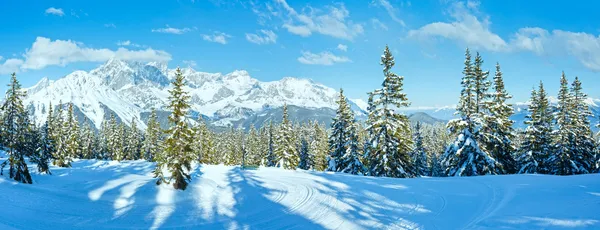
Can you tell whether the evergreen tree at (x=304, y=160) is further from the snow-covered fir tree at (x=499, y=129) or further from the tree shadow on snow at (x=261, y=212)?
the tree shadow on snow at (x=261, y=212)

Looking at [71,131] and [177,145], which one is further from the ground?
[71,131]

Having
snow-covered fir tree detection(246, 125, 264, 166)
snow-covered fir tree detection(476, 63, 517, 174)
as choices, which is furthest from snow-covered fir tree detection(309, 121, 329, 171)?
snow-covered fir tree detection(476, 63, 517, 174)

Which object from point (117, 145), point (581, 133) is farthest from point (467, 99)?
point (117, 145)

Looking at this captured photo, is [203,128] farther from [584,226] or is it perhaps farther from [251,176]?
[584,226]

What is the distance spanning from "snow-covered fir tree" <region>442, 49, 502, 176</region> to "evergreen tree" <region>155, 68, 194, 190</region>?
20938 mm

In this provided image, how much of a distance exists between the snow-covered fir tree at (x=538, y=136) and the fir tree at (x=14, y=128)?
39.2 metres

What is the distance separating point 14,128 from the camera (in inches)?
818

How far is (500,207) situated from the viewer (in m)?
11.6

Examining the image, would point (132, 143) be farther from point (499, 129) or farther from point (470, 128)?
point (499, 129)

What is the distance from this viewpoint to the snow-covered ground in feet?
34.7

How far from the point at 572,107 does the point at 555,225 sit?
92.9 ft

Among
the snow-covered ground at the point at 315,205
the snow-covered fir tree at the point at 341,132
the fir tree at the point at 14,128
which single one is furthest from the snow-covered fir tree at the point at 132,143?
the snow-covered ground at the point at 315,205

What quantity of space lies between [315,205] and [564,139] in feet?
91.4

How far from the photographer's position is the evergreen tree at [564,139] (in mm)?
29391
